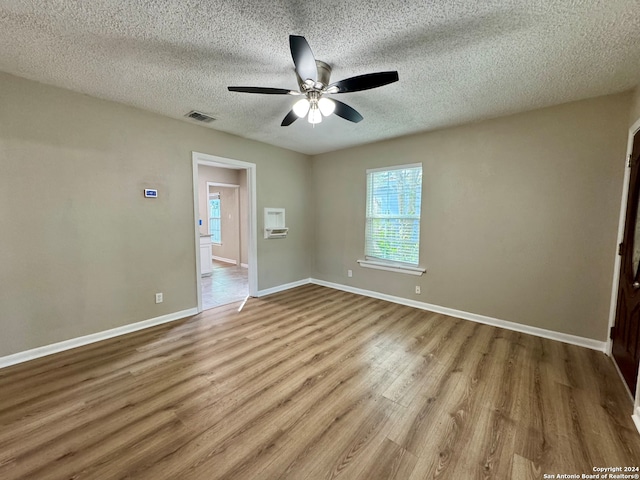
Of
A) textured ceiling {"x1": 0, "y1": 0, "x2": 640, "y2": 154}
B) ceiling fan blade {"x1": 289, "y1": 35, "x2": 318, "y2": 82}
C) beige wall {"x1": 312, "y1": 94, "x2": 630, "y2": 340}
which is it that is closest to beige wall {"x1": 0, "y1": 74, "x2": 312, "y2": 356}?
textured ceiling {"x1": 0, "y1": 0, "x2": 640, "y2": 154}

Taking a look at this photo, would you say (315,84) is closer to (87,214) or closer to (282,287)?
(87,214)

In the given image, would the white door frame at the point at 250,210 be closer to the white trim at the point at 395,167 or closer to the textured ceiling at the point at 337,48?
the textured ceiling at the point at 337,48

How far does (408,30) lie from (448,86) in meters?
0.94

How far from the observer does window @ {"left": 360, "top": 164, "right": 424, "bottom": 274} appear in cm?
390

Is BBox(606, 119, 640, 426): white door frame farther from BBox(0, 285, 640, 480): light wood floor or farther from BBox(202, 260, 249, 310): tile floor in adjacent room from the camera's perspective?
BBox(202, 260, 249, 310): tile floor in adjacent room

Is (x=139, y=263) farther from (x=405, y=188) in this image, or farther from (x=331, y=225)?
(x=405, y=188)

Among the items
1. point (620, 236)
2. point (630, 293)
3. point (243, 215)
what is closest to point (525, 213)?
point (620, 236)

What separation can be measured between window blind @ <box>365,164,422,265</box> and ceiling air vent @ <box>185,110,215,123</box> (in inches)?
99.5

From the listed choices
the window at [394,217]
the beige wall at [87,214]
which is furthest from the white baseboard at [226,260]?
the window at [394,217]

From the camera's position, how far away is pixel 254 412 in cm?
179

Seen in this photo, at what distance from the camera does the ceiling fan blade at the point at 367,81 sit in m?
1.72

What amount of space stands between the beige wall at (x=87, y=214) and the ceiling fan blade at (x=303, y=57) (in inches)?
90.5

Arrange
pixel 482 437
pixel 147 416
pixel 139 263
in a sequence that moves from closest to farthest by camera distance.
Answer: pixel 482 437 → pixel 147 416 → pixel 139 263

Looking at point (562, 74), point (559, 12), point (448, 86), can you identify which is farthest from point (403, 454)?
point (562, 74)
